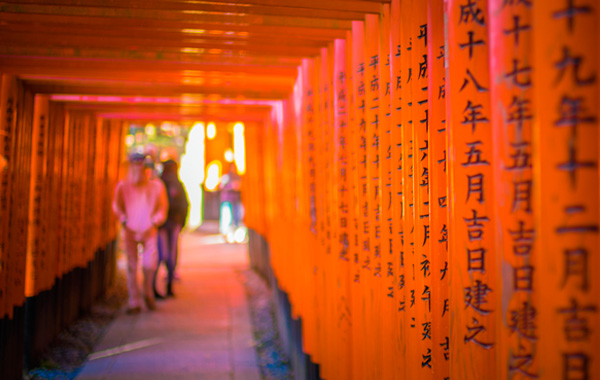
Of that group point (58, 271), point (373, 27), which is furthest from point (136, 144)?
point (373, 27)

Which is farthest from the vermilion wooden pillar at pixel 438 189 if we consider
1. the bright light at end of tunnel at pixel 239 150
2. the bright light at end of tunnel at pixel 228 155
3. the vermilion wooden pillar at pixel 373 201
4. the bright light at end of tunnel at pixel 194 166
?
the bright light at end of tunnel at pixel 228 155

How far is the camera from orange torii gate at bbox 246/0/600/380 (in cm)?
117

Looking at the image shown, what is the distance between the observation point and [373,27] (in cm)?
260

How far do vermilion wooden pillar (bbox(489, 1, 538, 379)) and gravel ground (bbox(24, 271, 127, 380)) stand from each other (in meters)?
4.15

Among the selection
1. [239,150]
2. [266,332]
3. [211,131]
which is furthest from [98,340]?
[211,131]

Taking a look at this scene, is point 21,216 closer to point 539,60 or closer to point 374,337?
point 374,337

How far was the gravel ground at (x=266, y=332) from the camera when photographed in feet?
15.3

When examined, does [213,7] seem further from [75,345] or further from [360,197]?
[75,345]

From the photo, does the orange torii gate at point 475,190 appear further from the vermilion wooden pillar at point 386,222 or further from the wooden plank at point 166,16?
the wooden plank at point 166,16

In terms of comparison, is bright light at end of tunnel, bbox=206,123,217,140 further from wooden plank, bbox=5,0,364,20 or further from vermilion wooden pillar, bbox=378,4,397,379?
vermilion wooden pillar, bbox=378,4,397,379

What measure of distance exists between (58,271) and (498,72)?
527 cm

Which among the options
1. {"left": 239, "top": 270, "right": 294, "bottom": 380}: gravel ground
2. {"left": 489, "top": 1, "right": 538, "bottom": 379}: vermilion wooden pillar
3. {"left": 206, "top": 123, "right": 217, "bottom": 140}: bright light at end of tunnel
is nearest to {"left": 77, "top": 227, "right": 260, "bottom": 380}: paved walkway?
{"left": 239, "top": 270, "right": 294, "bottom": 380}: gravel ground

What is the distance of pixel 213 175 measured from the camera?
17984 millimetres

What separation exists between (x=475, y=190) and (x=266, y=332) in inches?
188
